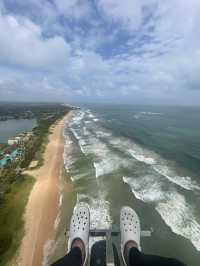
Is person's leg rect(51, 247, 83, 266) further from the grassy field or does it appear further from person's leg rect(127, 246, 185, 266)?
Result: the grassy field

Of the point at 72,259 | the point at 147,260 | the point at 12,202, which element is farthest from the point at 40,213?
the point at 147,260

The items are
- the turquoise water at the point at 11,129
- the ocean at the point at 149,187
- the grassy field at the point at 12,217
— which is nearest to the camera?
the grassy field at the point at 12,217

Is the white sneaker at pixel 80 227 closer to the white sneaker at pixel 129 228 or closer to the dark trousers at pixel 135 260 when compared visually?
the dark trousers at pixel 135 260

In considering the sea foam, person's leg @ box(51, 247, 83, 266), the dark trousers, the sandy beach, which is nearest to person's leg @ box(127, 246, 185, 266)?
the dark trousers

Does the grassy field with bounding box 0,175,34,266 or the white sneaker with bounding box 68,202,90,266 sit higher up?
the white sneaker with bounding box 68,202,90,266

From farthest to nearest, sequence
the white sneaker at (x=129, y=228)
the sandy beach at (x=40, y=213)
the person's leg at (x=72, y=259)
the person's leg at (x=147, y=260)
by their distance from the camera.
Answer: the sandy beach at (x=40, y=213) → the white sneaker at (x=129, y=228) → the person's leg at (x=72, y=259) → the person's leg at (x=147, y=260)

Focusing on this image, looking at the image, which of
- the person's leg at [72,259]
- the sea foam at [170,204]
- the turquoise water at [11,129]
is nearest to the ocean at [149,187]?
the sea foam at [170,204]

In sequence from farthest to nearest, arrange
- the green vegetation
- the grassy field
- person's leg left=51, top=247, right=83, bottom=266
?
1. the green vegetation
2. the grassy field
3. person's leg left=51, top=247, right=83, bottom=266
